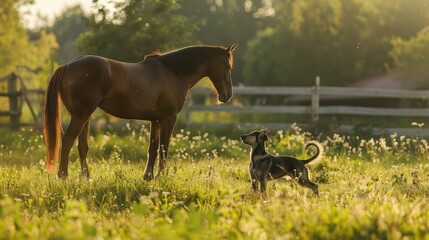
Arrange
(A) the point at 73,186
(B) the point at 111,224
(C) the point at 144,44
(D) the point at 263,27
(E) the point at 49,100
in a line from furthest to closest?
(D) the point at 263,27 < (C) the point at 144,44 < (E) the point at 49,100 < (A) the point at 73,186 < (B) the point at 111,224

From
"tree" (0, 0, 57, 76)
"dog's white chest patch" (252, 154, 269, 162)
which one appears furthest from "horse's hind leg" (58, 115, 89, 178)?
Result: "tree" (0, 0, 57, 76)

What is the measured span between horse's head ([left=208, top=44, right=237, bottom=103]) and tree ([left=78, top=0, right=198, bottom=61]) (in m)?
7.63

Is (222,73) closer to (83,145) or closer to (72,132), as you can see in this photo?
(83,145)

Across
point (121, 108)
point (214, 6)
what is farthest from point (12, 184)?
point (214, 6)

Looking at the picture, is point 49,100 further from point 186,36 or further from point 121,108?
point 186,36

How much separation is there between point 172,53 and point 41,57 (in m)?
30.8

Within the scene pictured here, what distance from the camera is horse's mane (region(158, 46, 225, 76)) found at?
9516 millimetres

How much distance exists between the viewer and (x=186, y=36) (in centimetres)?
1798

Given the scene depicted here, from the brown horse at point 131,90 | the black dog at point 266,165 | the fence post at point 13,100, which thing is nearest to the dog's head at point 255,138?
the black dog at point 266,165

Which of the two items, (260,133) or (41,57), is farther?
(41,57)

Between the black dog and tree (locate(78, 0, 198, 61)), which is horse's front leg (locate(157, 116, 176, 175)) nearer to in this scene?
the black dog

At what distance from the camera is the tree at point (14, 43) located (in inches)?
1118

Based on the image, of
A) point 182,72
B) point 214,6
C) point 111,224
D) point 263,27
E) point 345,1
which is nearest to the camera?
point 111,224

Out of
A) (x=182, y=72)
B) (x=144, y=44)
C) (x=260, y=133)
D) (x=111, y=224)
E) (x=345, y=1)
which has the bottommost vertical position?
(x=111, y=224)
